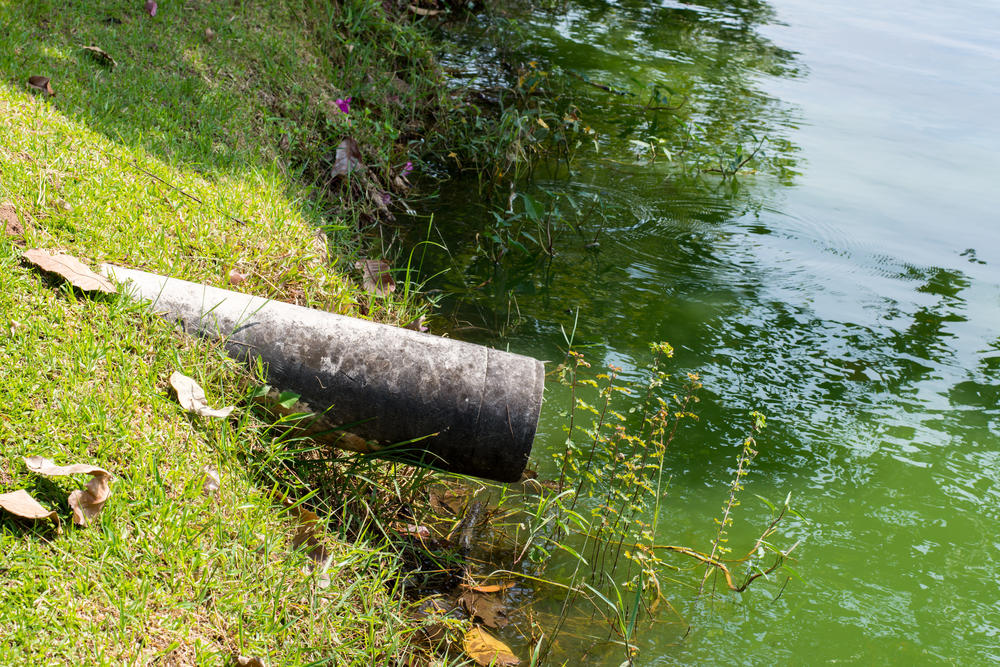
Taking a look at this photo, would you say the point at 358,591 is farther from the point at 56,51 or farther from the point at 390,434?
the point at 56,51

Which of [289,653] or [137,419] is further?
[137,419]

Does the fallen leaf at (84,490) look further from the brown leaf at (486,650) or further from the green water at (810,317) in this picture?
the green water at (810,317)

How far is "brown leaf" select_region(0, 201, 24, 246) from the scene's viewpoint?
8.83 ft

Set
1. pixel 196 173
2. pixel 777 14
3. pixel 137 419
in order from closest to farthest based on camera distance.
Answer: pixel 137 419, pixel 196 173, pixel 777 14

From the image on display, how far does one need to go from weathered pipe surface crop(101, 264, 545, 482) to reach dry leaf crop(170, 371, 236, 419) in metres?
0.17

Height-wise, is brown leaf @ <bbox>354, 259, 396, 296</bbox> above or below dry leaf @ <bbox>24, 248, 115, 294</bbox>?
below

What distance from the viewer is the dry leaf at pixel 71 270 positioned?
100 inches

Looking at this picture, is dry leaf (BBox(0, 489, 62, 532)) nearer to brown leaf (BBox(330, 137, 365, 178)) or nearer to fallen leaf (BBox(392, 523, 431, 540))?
fallen leaf (BBox(392, 523, 431, 540))

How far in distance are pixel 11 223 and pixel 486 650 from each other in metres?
2.03

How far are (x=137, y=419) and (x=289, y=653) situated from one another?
0.79 m

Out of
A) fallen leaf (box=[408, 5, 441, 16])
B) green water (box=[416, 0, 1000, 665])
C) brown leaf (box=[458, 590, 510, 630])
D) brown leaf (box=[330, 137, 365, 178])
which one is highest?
fallen leaf (box=[408, 5, 441, 16])

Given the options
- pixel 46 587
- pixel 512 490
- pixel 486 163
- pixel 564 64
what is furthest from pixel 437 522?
pixel 564 64

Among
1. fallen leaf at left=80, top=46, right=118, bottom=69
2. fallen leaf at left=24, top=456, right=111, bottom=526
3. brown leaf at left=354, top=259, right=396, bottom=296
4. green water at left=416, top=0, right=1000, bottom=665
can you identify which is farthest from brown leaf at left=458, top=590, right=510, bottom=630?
fallen leaf at left=80, top=46, right=118, bottom=69

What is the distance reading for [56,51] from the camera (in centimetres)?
407
